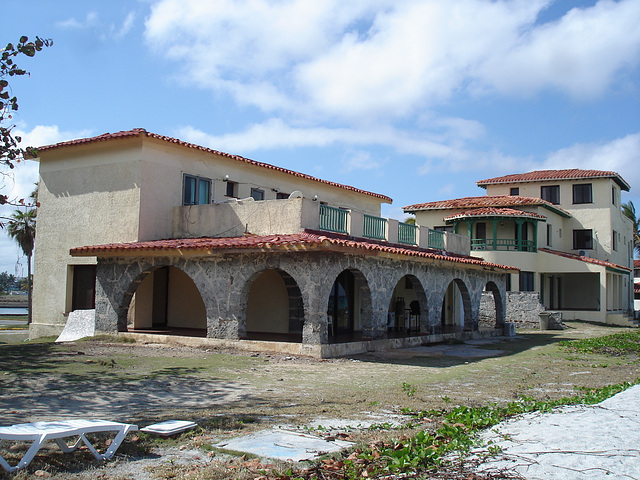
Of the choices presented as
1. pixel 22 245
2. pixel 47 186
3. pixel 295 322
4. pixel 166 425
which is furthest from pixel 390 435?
pixel 22 245

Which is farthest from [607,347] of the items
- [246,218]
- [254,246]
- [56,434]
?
[56,434]

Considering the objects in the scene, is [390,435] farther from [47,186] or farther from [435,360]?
[47,186]

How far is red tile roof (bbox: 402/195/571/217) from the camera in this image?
1433 inches

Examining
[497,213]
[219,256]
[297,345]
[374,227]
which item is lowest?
[297,345]

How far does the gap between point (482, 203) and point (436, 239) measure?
14302 mm

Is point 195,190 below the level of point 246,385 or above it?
above

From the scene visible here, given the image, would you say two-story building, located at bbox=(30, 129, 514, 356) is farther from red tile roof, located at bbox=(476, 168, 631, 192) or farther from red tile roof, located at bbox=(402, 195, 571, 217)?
red tile roof, located at bbox=(476, 168, 631, 192)

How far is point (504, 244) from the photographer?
3544 cm

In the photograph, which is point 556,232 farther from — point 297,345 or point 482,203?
point 297,345

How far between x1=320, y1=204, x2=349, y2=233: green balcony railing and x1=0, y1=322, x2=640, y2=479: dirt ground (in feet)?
12.1

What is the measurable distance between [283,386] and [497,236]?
89.1ft

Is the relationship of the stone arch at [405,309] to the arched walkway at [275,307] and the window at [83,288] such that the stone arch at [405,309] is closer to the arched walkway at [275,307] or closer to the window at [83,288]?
the arched walkway at [275,307]

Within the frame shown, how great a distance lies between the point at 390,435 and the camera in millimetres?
7168

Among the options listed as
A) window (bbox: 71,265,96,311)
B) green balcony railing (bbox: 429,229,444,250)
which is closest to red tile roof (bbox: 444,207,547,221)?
green balcony railing (bbox: 429,229,444,250)
